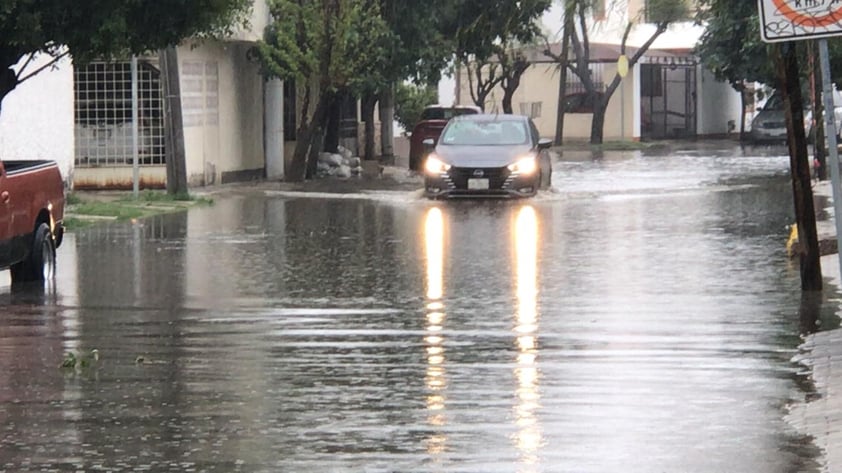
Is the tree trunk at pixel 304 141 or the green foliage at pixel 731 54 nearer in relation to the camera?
the tree trunk at pixel 304 141

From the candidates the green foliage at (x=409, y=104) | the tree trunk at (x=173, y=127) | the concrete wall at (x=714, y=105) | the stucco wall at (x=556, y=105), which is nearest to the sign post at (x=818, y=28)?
the tree trunk at (x=173, y=127)

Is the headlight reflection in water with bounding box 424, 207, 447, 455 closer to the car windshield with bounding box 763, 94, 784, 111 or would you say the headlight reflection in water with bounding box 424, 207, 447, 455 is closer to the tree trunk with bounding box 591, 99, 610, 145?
the car windshield with bounding box 763, 94, 784, 111

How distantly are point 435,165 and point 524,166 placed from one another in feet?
4.86

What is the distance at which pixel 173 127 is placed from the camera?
1133 inches

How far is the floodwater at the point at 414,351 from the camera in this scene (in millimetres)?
8656

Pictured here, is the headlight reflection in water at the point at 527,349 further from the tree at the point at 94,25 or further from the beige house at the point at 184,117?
the beige house at the point at 184,117

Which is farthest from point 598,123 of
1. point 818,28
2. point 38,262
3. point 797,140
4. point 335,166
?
point 818,28

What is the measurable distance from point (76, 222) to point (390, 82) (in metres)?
16.1

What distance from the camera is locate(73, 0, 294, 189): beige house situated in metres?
32.3

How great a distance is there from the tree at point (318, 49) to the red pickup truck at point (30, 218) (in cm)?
1664

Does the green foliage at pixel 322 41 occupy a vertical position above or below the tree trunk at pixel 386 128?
above

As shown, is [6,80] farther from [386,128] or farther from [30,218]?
[386,128]

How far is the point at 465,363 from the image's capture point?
11.5 m

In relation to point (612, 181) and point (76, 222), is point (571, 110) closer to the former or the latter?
point (612, 181)
